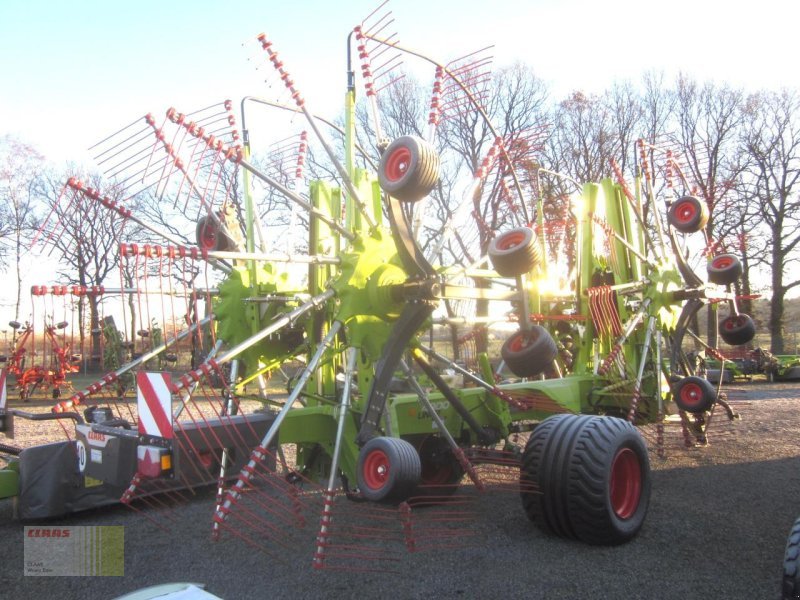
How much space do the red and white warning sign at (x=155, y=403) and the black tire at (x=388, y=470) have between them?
54.9 inches

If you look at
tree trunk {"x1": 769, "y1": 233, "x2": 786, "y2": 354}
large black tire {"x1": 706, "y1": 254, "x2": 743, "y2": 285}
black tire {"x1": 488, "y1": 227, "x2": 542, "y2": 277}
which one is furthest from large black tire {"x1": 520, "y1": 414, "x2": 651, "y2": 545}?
tree trunk {"x1": 769, "y1": 233, "x2": 786, "y2": 354}

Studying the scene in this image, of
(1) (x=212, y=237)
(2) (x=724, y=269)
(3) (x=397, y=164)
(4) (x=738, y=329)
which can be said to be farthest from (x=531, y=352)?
(4) (x=738, y=329)

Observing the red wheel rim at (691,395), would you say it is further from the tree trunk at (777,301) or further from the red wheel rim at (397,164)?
the tree trunk at (777,301)

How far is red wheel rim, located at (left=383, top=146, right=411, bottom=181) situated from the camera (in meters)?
5.00

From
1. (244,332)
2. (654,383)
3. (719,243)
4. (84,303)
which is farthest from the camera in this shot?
(719,243)

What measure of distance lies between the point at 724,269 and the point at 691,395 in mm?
2148

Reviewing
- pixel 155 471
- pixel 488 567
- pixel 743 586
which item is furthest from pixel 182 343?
pixel 743 586

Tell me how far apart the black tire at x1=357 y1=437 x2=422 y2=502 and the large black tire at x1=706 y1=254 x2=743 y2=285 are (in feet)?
21.4

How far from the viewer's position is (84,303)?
5941 millimetres

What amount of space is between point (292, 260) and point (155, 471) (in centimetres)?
193

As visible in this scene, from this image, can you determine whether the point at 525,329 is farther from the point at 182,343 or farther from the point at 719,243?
the point at 719,243

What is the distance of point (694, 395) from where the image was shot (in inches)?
329

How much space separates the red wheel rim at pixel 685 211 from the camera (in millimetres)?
9113

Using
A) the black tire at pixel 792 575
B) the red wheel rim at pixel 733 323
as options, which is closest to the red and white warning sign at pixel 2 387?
the black tire at pixel 792 575
